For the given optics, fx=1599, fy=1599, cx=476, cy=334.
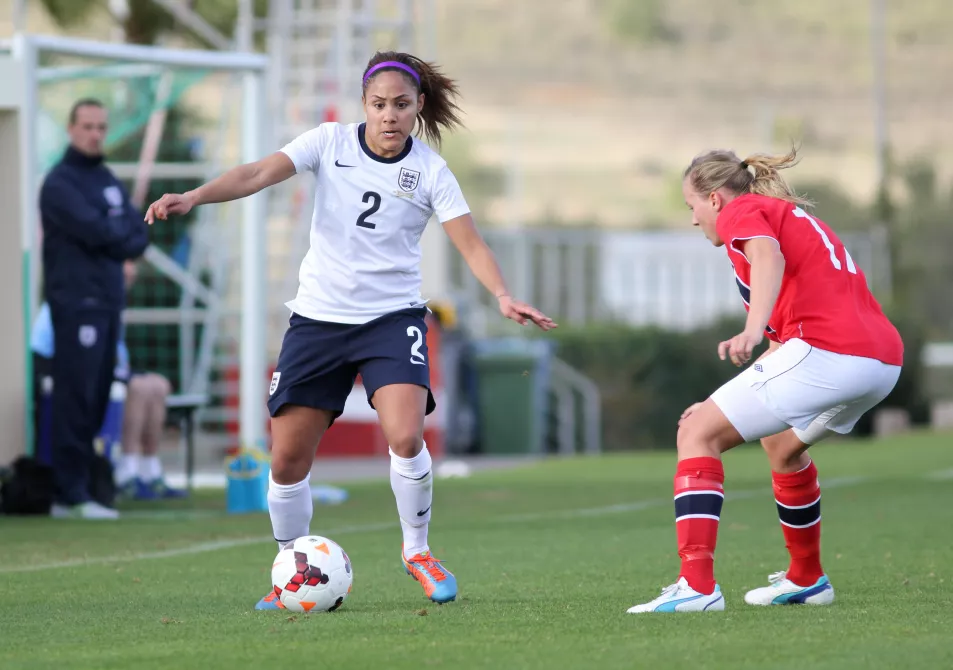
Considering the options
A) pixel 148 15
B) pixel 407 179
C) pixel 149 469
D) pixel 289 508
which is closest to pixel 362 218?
pixel 407 179

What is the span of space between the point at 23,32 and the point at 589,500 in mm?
5854

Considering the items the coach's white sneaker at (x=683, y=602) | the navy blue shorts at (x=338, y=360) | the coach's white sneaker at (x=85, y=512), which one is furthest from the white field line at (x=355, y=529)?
the coach's white sneaker at (x=683, y=602)

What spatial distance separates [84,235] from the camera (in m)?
11.0

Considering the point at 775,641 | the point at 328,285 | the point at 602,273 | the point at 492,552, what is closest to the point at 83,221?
the point at 492,552

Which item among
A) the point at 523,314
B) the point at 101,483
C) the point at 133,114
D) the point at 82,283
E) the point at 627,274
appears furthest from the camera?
the point at 627,274

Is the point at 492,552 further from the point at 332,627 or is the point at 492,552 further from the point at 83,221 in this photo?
the point at 83,221

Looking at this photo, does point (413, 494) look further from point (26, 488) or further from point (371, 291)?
point (26, 488)

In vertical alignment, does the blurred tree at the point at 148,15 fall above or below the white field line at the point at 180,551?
above

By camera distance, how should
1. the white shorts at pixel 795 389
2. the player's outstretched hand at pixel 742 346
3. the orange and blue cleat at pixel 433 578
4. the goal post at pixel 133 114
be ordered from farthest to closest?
the goal post at pixel 133 114 < the orange and blue cleat at pixel 433 578 < the white shorts at pixel 795 389 < the player's outstretched hand at pixel 742 346

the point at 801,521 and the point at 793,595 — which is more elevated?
the point at 801,521

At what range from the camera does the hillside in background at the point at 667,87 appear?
89.8 metres

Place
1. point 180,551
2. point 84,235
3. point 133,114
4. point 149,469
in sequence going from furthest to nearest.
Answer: point 133,114
point 149,469
point 84,235
point 180,551

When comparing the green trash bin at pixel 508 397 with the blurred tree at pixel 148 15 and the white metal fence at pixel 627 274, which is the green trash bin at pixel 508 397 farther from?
the blurred tree at pixel 148 15

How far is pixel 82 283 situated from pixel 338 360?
5.23m
